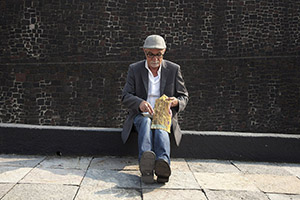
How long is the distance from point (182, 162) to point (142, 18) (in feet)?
32.8

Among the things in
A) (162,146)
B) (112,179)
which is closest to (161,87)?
(162,146)

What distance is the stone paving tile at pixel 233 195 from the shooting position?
2338mm

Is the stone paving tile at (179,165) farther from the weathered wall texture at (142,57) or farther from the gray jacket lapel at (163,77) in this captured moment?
the weathered wall texture at (142,57)

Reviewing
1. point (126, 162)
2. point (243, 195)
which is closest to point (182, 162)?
point (126, 162)

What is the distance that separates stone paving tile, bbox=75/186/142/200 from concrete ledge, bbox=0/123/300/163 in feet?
3.77

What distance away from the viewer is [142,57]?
40.2ft

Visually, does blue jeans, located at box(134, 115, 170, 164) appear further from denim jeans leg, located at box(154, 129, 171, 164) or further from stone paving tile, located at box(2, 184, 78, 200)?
stone paving tile, located at box(2, 184, 78, 200)

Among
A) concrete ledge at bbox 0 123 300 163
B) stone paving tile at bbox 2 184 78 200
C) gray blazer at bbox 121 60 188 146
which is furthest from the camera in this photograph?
concrete ledge at bbox 0 123 300 163

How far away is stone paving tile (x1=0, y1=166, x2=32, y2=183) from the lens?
2557 millimetres

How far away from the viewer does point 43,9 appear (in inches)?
479

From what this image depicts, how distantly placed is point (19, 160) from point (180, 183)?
2.00 metres

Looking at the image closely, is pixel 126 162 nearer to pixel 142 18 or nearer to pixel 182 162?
pixel 182 162

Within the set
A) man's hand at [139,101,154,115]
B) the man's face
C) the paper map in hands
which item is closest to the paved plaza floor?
the paper map in hands

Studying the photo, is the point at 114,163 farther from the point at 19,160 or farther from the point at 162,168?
the point at 19,160
